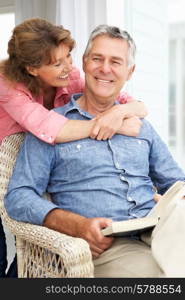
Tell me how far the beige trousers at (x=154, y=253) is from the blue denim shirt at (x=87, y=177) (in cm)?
16

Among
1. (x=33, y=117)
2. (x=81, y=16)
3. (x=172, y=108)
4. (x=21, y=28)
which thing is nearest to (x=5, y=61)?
(x=21, y=28)

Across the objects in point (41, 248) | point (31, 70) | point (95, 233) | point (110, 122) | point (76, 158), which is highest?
point (31, 70)

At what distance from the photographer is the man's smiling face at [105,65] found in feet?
5.92

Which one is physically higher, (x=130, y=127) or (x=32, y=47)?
(x=32, y=47)

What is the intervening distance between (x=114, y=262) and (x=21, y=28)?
97 centimetres

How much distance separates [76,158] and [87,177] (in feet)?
0.27

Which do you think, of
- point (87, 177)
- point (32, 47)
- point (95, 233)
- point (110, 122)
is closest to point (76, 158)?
point (87, 177)

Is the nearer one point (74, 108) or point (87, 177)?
point (87, 177)

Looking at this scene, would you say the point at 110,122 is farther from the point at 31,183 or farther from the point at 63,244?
the point at 63,244

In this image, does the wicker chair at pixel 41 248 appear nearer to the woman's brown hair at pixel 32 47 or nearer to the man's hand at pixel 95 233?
the man's hand at pixel 95 233

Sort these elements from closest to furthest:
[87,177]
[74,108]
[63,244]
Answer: [63,244], [87,177], [74,108]

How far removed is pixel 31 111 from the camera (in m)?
1.75

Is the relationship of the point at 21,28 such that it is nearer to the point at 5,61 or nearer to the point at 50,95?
the point at 5,61

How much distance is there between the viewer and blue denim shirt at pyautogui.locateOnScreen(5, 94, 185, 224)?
1.71 metres
